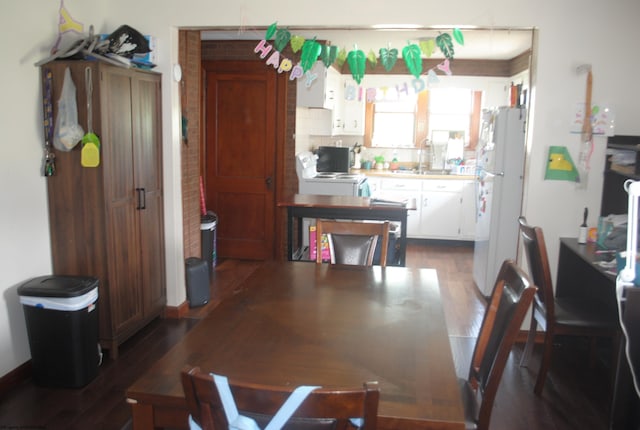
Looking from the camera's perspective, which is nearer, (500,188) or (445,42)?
(445,42)

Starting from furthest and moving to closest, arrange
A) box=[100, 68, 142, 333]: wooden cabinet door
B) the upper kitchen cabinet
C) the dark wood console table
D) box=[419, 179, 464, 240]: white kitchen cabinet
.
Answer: box=[419, 179, 464, 240]: white kitchen cabinet → the upper kitchen cabinet → box=[100, 68, 142, 333]: wooden cabinet door → the dark wood console table

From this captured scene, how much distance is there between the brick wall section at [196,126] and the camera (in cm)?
423

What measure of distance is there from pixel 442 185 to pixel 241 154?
2.46 metres

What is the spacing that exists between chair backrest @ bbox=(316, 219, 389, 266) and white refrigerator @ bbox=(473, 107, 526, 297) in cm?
190

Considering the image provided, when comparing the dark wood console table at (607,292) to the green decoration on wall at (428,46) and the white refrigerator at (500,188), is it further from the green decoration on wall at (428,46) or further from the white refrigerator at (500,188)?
the green decoration on wall at (428,46)

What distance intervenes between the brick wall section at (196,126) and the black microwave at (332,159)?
32.2 inches

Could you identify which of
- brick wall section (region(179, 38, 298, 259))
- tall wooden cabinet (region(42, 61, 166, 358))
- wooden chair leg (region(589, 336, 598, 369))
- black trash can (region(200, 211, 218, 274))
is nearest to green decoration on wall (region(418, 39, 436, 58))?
brick wall section (region(179, 38, 298, 259))

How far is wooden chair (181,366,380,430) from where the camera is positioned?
42.4 inches

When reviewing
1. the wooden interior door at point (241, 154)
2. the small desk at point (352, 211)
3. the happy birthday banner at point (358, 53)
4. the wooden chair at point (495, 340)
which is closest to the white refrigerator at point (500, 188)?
the small desk at point (352, 211)

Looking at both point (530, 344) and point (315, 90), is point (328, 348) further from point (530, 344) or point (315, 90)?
point (315, 90)

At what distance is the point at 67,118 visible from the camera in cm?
305

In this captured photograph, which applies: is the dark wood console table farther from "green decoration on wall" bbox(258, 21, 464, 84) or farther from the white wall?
"green decoration on wall" bbox(258, 21, 464, 84)

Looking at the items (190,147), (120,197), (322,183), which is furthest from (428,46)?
(322,183)

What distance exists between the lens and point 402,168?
7227 millimetres
